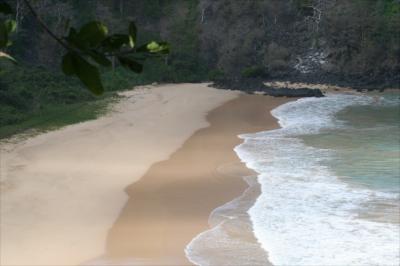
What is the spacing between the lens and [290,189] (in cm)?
1143

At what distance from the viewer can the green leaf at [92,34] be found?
1175 mm

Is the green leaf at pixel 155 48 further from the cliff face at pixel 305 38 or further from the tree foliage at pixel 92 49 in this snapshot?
the cliff face at pixel 305 38

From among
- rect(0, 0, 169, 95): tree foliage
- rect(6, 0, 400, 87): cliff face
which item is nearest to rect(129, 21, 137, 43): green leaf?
rect(0, 0, 169, 95): tree foliage

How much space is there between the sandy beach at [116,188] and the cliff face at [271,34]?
1715cm

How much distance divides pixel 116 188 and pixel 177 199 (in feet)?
4.43

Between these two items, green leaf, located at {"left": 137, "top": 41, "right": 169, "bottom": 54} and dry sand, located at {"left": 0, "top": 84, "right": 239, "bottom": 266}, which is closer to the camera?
green leaf, located at {"left": 137, "top": 41, "right": 169, "bottom": 54}

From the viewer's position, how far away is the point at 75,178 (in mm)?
12211

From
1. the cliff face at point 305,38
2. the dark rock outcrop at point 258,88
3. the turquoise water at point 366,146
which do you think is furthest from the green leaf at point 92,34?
the cliff face at point 305,38

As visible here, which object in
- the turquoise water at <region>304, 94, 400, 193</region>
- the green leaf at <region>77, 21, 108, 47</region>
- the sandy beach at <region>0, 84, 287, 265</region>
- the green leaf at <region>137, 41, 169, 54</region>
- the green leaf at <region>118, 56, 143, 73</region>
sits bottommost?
the turquoise water at <region>304, 94, 400, 193</region>

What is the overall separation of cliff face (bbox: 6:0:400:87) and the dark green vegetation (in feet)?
0.19

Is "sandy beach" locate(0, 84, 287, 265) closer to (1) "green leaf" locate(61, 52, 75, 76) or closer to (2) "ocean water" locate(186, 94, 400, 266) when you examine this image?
(2) "ocean water" locate(186, 94, 400, 266)

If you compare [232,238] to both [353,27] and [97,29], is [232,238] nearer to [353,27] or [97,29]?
[97,29]

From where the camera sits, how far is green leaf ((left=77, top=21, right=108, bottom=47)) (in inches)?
46.3

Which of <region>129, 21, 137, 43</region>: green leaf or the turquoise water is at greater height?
<region>129, 21, 137, 43</region>: green leaf
